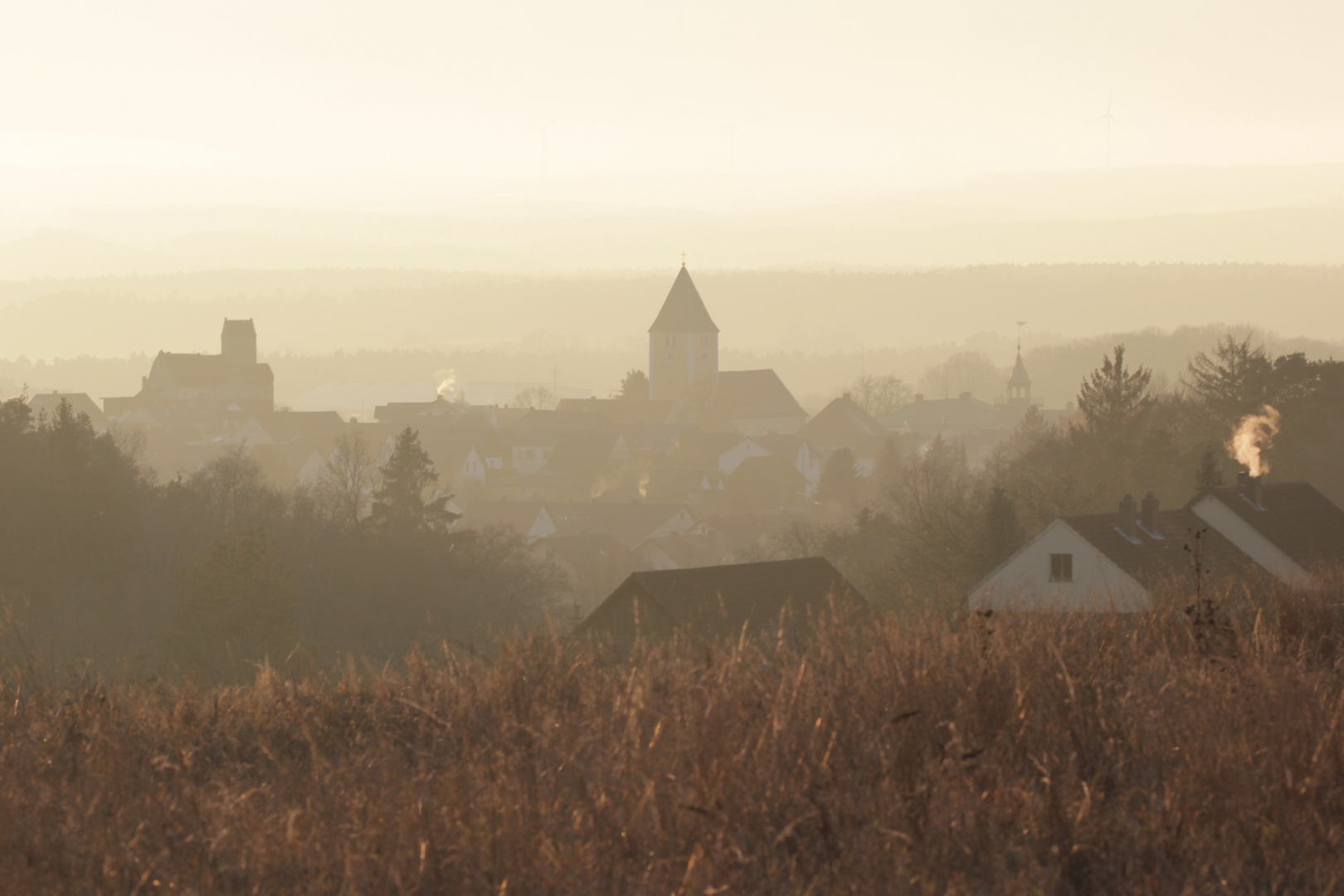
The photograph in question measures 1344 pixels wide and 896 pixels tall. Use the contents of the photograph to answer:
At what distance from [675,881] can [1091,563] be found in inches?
1117

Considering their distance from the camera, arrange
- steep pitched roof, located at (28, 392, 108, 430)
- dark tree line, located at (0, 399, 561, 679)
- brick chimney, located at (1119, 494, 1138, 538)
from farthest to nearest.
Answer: steep pitched roof, located at (28, 392, 108, 430)
dark tree line, located at (0, 399, 561, 679)
brick chimney, located at (1119, 494, 1138, 538)

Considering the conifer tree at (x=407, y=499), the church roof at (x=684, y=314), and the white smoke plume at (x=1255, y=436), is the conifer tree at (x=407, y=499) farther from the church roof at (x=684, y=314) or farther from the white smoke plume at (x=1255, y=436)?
the church roof at (x=684, y=314)

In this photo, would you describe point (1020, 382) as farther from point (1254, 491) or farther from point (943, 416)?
point (1254, 491)

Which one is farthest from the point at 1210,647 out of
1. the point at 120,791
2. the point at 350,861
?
the point at 120,791

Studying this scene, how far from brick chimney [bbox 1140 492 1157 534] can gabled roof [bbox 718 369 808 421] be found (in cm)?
10947

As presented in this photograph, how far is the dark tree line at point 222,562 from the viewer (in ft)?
111

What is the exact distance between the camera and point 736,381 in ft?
478

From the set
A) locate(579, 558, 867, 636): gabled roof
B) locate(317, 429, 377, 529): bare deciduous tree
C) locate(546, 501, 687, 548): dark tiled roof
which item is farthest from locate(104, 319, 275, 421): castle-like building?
locate(579, 558, 867, 636): gabled roof

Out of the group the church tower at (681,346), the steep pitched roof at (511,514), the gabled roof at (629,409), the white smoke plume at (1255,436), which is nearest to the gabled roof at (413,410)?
the gabled roof at (629,409)

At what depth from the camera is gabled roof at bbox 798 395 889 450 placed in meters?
130

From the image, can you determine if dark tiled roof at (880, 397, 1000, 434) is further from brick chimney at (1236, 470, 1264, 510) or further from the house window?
the house window

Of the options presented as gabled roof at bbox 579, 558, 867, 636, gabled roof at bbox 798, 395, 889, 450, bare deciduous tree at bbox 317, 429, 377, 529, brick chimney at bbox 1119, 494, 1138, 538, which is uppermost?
brick chimney at bbox 1119, 494, 1138, 538

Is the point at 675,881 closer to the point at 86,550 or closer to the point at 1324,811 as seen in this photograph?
the point at 1324,811

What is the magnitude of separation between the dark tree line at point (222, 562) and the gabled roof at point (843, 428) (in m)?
78.3
